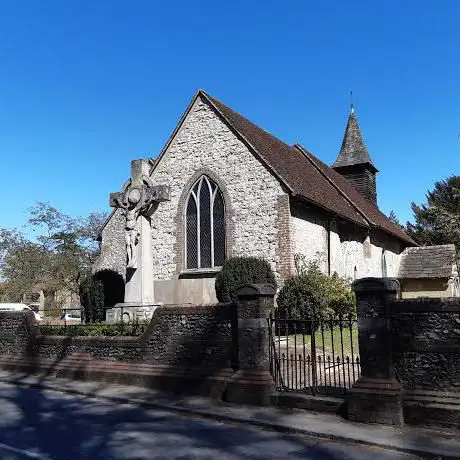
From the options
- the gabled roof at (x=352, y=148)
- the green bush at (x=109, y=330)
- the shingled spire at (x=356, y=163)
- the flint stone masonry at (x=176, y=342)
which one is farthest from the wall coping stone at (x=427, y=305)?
the gabled roof at (x=352, y=148)

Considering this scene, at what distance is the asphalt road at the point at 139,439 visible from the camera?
6.32 meters

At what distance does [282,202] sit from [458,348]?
1249cm

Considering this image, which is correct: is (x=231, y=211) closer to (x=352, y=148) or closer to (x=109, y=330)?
(x=109, y=330)

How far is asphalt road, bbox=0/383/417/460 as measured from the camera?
632 centimetres

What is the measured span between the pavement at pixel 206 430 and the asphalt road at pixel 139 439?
0.04ft

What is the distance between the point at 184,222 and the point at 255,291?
42.8 feet

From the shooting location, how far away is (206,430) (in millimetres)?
7609

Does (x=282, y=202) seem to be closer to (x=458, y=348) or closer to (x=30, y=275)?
(x=458, y=348)

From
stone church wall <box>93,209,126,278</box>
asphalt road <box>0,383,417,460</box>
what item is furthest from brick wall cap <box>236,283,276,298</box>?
stone church wall <box>93,209,126,278</box>

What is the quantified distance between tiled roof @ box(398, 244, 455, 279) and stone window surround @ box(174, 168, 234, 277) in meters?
14.8

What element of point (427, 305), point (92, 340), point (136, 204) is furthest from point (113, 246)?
point (427, 305)

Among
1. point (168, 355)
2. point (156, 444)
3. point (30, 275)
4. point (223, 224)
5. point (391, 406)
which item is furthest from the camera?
point (30, 275)

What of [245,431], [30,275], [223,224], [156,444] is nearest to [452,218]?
[223,224]

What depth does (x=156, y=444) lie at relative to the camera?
6844 mm
